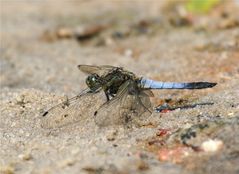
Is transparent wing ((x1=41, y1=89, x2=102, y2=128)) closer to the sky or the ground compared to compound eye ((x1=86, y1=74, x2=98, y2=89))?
closer to the ground

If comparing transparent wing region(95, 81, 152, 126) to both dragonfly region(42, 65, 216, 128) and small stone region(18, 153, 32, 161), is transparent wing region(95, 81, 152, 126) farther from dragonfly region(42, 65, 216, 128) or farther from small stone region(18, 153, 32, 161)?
small stone region(18, 153, 32, 161)

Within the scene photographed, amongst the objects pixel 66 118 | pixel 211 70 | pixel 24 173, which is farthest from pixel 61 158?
pixel 211 70

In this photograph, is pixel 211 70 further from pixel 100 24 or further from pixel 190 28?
pixel 100 24

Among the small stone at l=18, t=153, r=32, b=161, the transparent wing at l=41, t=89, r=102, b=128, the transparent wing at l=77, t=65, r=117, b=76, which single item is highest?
the transparent wing at l=77, t=65, r=117, b=76

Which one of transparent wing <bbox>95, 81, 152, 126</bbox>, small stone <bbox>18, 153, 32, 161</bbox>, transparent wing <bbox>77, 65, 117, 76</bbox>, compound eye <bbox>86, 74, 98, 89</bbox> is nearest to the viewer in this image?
small stone <bbox>18, 153, 32, 161</bbox>

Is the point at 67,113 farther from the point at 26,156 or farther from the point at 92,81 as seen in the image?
the point at 26,156

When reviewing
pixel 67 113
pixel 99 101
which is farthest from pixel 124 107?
pixel 67 113

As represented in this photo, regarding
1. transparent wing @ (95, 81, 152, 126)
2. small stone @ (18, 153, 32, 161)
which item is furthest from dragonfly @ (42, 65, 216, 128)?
small stone @ (18, 153, 32, 161)
